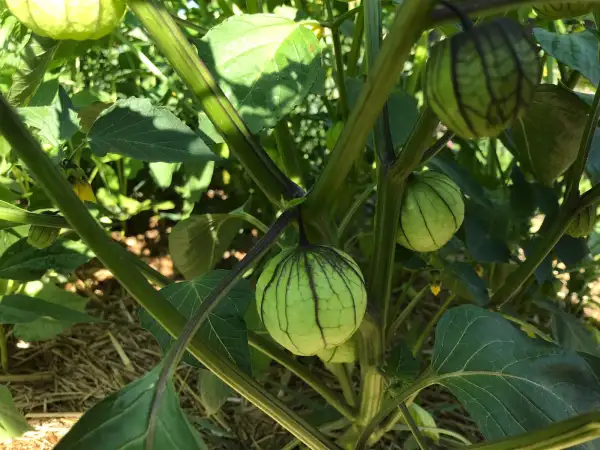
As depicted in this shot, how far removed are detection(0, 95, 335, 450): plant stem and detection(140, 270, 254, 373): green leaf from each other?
0.04m

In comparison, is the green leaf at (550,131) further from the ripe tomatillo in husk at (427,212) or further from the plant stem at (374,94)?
the plant stem at (374,94)

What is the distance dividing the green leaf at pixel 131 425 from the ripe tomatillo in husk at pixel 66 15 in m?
0.22

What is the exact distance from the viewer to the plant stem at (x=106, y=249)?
0.35m

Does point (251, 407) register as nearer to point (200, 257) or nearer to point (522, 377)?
point (200, 257)

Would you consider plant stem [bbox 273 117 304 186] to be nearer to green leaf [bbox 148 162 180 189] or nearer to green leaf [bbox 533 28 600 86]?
green leaf [bbox 148 162 180 189]

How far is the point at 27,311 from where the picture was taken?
0.81 metres

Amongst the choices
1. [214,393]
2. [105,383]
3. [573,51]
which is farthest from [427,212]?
[105,383]

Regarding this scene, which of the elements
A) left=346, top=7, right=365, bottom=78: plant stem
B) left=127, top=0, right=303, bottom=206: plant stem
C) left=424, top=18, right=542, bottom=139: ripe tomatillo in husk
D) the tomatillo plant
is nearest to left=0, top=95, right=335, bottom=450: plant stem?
the tomatillo plant

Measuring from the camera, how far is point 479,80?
0.30m

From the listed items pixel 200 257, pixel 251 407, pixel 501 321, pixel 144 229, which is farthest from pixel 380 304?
pixel 144 229

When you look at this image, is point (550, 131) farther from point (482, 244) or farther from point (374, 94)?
point (374, 94)

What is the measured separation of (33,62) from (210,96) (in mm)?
223

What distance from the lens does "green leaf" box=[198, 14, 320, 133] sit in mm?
462

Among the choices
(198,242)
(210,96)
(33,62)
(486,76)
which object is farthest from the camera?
(198,242)
